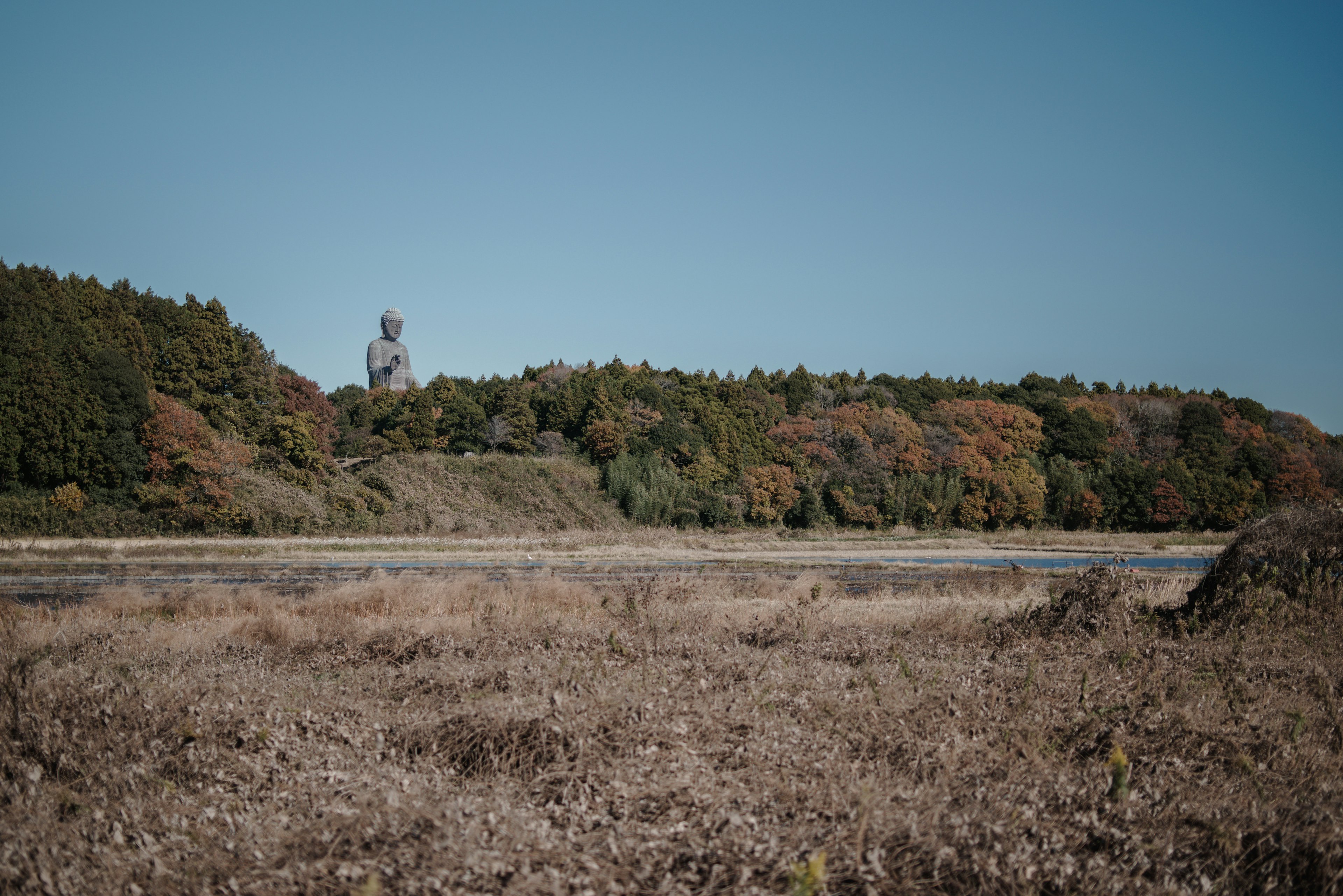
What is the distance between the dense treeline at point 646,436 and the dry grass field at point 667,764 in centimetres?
2487

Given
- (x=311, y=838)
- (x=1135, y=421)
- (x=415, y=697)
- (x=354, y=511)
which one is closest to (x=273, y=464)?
(x=354, y=511)

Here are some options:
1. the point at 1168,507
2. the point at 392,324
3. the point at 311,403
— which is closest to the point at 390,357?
the point at 392,324

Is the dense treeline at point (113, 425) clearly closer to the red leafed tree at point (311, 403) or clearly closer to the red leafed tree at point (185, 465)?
the red leafed tree at point (185, 465)

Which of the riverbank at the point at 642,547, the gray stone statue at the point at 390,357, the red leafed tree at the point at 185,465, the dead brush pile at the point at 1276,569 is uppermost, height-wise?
the gray stone statue at the point at 390,357

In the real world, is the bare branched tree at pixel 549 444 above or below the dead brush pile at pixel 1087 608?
above

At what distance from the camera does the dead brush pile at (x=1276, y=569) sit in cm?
890

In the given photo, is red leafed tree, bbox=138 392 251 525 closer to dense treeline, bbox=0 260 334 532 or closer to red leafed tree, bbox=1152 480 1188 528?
dense treeline, bbox=0 260 334 532

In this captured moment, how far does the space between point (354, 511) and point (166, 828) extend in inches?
1191

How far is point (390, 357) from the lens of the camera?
7962 cm

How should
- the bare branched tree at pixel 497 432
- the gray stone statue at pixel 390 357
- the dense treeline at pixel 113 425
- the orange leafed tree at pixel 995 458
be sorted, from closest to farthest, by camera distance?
1. the dense treeline at pixel 113 425
2. the bare branched tree at pixel 497 432
3. the orange leafed tree at pixel 995 458
4. the gray stone statue at pixel 390 357

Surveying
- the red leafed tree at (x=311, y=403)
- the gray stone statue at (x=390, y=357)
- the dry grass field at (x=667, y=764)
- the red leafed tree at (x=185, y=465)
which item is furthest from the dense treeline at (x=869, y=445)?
the dry grass field at (x=667, y=764)

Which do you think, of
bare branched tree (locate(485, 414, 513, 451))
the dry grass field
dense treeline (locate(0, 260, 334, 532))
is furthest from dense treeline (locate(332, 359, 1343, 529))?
the dry grass field

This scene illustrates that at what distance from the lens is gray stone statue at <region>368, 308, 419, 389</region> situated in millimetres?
78625

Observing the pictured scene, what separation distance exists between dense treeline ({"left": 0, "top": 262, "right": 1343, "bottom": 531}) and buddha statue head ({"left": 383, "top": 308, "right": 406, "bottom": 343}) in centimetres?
1794
